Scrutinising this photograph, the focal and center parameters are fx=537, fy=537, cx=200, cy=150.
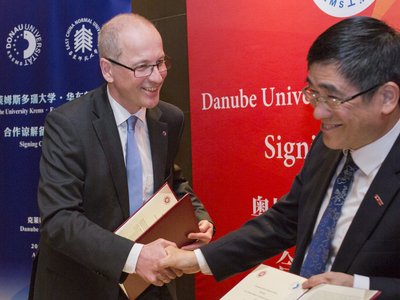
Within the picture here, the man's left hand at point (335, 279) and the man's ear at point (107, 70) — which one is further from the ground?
the man's ear at point (107, 70)

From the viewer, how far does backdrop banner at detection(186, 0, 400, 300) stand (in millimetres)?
2648

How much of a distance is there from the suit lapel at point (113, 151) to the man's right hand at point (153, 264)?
25 centimetres

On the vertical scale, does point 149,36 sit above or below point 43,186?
above

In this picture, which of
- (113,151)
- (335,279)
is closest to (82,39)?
(113,151)

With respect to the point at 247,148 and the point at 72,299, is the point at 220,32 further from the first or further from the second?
the point at 72,299

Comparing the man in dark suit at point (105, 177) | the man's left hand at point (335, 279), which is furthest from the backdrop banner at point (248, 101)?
the man's left hand at point (335, 279)

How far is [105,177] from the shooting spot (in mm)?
2191

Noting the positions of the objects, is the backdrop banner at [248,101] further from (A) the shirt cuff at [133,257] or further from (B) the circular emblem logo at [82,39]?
(A) the shirt cuff at [133,257]

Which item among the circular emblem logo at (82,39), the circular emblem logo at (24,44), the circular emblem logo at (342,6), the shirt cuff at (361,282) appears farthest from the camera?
the circular emblem logo at (24,44)

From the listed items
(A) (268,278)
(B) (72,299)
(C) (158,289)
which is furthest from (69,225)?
(A) (268,278)

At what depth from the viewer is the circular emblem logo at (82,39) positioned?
10.8 feet

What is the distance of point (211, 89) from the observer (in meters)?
2.95

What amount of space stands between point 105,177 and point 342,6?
134 cm

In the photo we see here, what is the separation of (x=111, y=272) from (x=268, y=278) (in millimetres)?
676
